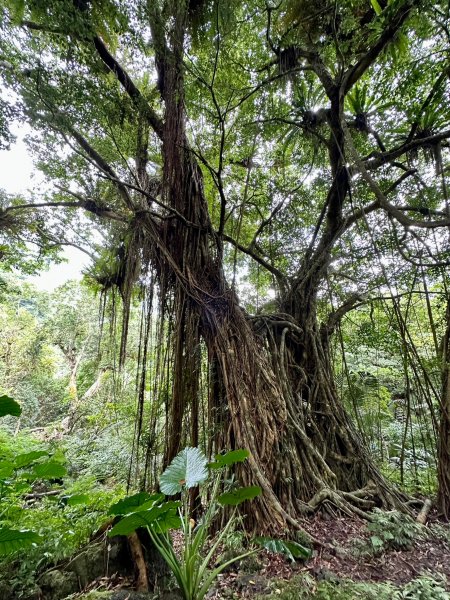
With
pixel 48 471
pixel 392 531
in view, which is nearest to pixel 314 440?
pixel 392 531

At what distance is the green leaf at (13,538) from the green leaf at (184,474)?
1.56 ft

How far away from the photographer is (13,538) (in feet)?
3.17

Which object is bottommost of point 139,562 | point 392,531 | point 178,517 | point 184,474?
point 392,531

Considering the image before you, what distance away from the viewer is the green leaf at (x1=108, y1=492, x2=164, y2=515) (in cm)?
113

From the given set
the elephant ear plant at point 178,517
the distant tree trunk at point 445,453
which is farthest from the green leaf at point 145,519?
the distant tree trunk at point 445,453

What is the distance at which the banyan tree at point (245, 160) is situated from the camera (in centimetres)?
208

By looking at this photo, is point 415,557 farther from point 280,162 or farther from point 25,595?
point 280,162

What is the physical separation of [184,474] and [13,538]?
2.07ft

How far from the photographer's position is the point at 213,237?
2635mm

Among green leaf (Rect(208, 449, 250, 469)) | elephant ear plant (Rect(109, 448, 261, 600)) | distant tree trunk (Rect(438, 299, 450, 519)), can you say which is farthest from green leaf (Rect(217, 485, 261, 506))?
distant tree trunk (Rect(438, 299, 450, 519))

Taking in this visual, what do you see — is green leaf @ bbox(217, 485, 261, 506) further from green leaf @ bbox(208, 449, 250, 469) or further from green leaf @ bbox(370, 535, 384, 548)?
green leaf @ bbox(370, 535, 384, 548)

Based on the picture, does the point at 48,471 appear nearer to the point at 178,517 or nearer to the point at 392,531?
the point at 178,517

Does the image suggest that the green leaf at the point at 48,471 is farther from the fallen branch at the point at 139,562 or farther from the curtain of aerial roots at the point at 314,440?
the curtain of aerial roots at the point at 314,440

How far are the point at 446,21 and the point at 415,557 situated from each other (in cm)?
346
